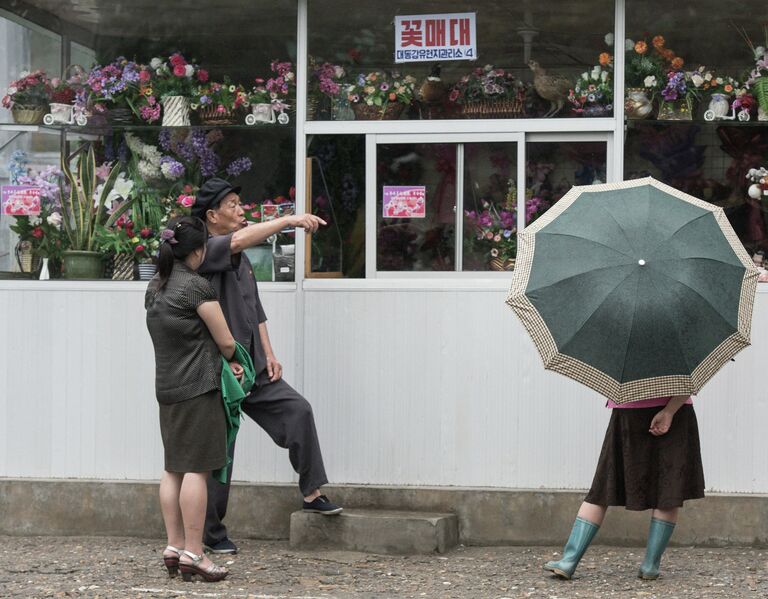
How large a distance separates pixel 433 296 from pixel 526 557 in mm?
1569

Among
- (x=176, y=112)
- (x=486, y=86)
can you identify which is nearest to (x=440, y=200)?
(x=486, y=86)

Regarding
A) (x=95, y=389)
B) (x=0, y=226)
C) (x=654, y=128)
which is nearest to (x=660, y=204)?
(x=654, y=128)

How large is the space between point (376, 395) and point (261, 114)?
6.02 feet

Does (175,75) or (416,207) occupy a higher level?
(175,75)

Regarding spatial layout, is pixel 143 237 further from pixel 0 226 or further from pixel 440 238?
pixel 440 238

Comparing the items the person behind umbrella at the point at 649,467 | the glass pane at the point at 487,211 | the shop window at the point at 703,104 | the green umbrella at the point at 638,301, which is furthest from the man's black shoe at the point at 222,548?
the shop window at the point at 703,104

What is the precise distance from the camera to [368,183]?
7730 mm

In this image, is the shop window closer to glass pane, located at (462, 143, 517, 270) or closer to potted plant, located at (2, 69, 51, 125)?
glass pane, located at (462, 143, 517, 270)

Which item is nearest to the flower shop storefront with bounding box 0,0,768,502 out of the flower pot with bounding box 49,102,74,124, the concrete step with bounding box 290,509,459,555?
the flower pot with bounding box 49,102,74,124

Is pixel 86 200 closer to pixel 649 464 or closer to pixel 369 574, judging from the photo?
pixel 369 574

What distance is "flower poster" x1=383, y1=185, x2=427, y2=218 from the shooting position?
770cm

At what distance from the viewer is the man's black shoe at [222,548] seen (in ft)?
23.4

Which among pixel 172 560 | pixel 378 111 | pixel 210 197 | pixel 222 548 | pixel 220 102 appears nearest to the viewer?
pixel 172 560

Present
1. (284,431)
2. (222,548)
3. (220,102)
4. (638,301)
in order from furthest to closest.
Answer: (220,102) < (222,548) < (284,431) < (638,301)
